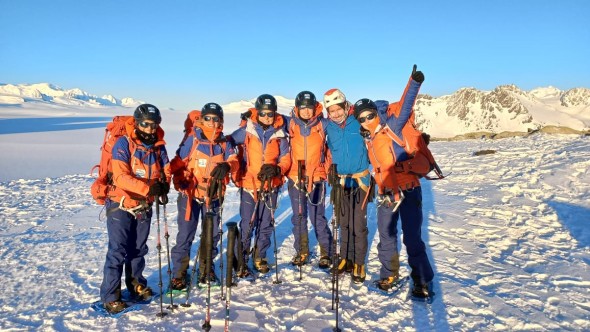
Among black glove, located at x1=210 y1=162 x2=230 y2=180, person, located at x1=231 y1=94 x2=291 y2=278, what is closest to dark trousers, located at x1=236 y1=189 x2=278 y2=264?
person, located at x1=231 y1=94 x2=291 y2=278

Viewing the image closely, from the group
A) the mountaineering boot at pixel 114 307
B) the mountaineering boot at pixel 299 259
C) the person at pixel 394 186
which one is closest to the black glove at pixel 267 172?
the person at pixel 394 186

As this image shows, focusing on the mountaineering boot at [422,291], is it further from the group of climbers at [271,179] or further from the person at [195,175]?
the person at [195,175]

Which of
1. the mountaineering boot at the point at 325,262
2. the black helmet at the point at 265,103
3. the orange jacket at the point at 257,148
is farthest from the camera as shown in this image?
the mountaineering boot at the point at 325,262

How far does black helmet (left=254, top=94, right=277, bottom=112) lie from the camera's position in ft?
18.8

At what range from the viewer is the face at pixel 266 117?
581 cm

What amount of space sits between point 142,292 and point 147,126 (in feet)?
8.31

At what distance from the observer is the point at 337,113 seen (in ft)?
18.8

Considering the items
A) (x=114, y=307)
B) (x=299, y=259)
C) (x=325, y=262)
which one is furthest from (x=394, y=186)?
(x=114, y=307)

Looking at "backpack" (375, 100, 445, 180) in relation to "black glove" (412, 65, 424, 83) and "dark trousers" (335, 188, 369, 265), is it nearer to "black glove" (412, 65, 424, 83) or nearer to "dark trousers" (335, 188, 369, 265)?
"black glove" (412, 65, 424, 83)

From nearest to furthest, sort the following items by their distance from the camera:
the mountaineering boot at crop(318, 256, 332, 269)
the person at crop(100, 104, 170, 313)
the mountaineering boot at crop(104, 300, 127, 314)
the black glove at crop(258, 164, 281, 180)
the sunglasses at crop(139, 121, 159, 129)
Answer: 1. the person at crop(100, 104, 170, 313)
2. the mountaineering boot at crop(104, 300, 127, 314)
3. the sunglasses at crop(139, 121, 159, 129)
4. the black glove at crop(258, 164, 281, 180)
5. the mountaineering boot at crop(318, 256, 332, 269)

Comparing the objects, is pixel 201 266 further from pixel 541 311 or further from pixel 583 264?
pixel 583 264

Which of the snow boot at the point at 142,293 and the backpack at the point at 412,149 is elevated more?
the backpack at the point at 412,149

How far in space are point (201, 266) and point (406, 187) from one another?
11.5 feet

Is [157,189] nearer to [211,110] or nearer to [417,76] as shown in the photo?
[211,110]
